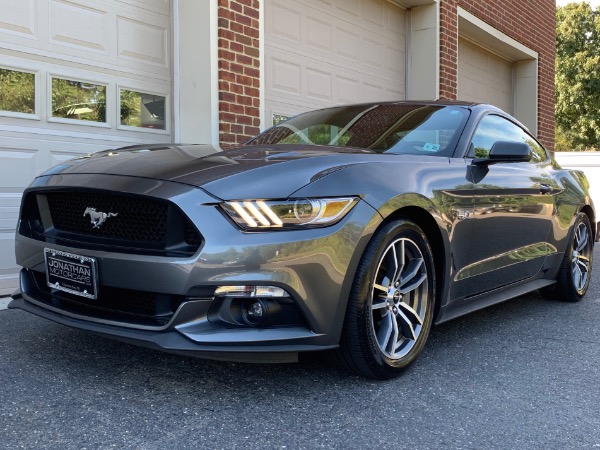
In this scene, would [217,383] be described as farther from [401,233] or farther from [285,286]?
[401,233]

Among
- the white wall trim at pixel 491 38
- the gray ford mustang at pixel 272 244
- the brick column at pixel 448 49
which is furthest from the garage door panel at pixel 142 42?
the white wall trim at pixel 491 38

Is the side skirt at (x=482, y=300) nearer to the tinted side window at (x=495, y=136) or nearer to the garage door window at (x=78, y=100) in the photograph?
the tinted side window at (x=495, y=136)

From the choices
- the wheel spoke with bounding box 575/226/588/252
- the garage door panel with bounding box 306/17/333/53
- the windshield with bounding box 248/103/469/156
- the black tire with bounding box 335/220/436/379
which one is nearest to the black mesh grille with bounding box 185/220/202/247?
the black tire with bounding box 335/220/436/379

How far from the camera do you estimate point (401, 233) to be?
2.89m

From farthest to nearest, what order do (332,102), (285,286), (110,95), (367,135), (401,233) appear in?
(332,102)
(110,95)
(367,135)
(401,233)
(285,286)

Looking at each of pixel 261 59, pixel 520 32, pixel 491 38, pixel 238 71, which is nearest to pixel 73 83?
pixel 238 71

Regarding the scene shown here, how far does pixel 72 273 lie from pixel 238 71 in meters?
3.58

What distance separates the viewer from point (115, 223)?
2.62 m

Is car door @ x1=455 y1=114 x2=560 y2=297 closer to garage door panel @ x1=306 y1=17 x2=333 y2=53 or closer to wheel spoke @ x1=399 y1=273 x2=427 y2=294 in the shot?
wheel spoke @ x1=399 y1=273 x2=427 y2=294

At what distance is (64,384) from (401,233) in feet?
5.24

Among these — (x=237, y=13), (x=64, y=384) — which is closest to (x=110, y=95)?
(x=237, y=13)

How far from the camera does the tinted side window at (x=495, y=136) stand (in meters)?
3.76

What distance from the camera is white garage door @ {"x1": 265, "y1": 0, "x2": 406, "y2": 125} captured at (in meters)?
6.89

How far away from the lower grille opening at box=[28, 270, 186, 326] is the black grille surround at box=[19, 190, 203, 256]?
0.18 metres
